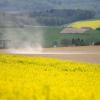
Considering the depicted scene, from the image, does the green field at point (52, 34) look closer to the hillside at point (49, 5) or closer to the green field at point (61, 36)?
the green field at point (61, 36)

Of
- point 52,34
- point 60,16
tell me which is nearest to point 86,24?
point 52,34

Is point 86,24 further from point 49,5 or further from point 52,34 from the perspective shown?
point 49,5

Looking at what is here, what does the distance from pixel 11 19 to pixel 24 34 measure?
7.40 ft

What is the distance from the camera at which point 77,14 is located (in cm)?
4506

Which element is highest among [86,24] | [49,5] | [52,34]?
[49,5]

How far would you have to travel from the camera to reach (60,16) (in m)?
45.7

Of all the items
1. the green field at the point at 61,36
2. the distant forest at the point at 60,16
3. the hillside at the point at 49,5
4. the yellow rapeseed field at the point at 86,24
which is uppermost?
the hillside at the point at 49,5

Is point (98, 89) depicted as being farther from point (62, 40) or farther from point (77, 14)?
point (77, 14)

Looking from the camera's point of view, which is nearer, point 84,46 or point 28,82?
point 28,82

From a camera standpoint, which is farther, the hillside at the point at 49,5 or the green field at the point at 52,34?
the hillside at the point at 49,5

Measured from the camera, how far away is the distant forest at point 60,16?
43844 millimetres

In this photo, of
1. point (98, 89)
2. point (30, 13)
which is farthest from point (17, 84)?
point (30, 13)

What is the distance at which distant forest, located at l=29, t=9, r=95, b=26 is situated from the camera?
43.8m

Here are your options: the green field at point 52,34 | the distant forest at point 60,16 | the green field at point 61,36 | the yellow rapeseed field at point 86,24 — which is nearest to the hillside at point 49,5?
the distant forest at point 60,16
